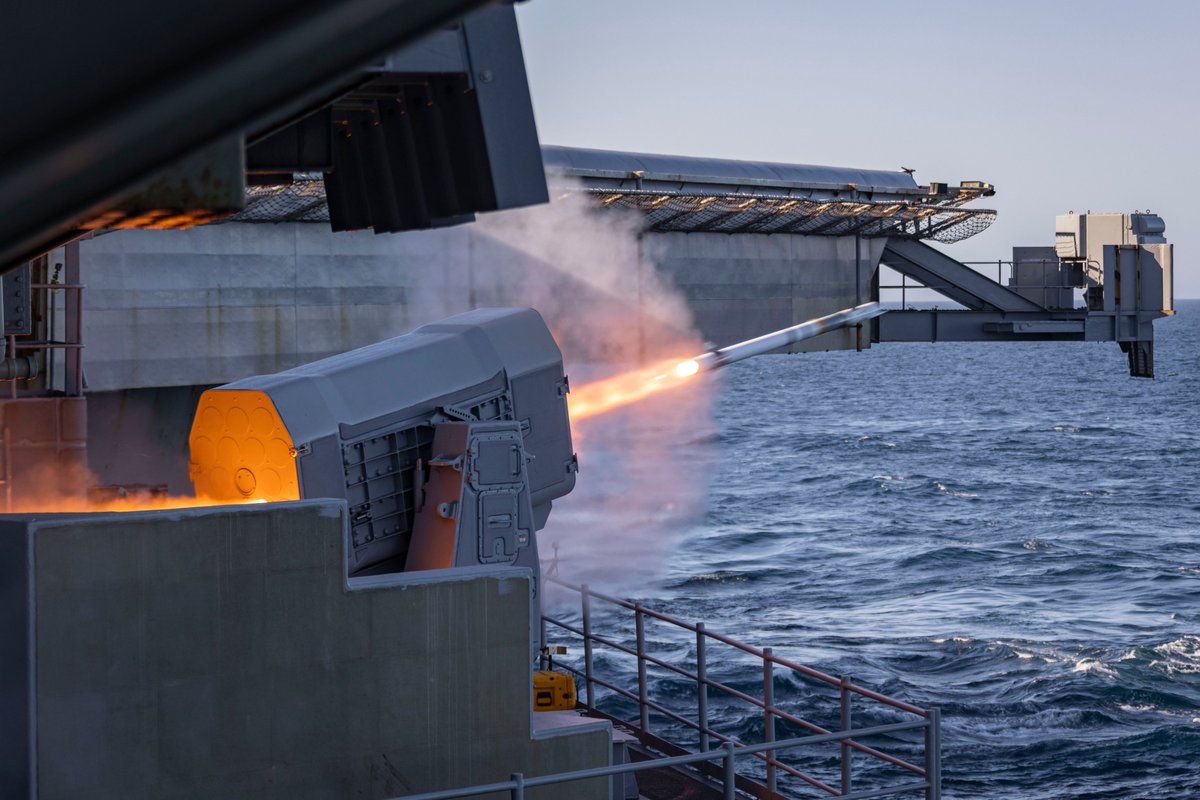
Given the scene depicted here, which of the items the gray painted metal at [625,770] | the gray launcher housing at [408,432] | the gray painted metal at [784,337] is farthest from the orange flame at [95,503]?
the gray painted metal at [784,337]

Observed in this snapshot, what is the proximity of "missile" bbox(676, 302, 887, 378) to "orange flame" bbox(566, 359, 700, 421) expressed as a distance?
0.06 m

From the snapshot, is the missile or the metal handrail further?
the missile

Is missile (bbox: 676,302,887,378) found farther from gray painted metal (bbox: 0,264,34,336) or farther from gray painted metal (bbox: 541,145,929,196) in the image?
gray painted metal (bbox: 0,264,34,336)

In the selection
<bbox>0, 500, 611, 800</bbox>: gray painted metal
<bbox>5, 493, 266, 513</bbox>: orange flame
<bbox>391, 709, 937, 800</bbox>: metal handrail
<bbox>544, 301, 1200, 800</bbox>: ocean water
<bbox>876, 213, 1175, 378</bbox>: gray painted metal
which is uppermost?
<bbox>876, 213, 1175, 378</bbox>: gray painted metal

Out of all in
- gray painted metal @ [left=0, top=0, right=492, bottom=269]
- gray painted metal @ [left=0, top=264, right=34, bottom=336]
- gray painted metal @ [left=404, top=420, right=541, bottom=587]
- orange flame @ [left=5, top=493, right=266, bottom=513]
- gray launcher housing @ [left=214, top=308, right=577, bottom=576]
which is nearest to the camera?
gray painted metal @ [left=0, top=0, right=492, bottom=269]

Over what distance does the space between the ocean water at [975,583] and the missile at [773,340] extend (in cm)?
612

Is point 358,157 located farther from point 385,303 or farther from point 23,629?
point 385,303

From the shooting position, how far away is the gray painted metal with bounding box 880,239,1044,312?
31891 millimetres

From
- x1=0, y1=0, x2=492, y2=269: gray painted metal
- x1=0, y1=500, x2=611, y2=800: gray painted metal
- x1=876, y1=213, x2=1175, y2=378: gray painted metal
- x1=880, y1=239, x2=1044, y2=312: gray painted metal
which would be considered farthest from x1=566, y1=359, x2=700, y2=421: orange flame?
x1=0, y1=0, x2=492, y2=269: gray painted metal

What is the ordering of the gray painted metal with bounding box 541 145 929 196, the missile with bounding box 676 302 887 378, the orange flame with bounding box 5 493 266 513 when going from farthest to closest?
the gray painted metal with bounding box 541 145 929 196
the missile with bounding box 676 302 887 378
the orange flame with bounding box 5 493 266 513

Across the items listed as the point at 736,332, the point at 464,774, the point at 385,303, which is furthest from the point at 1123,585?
the point at 464,774

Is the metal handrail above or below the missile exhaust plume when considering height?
below

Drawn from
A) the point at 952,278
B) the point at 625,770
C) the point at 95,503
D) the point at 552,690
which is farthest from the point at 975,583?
the point at 625,770

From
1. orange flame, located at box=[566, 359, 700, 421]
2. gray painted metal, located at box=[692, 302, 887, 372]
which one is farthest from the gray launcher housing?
gray painted metal, located at box=[692, 302, 887, 372]
